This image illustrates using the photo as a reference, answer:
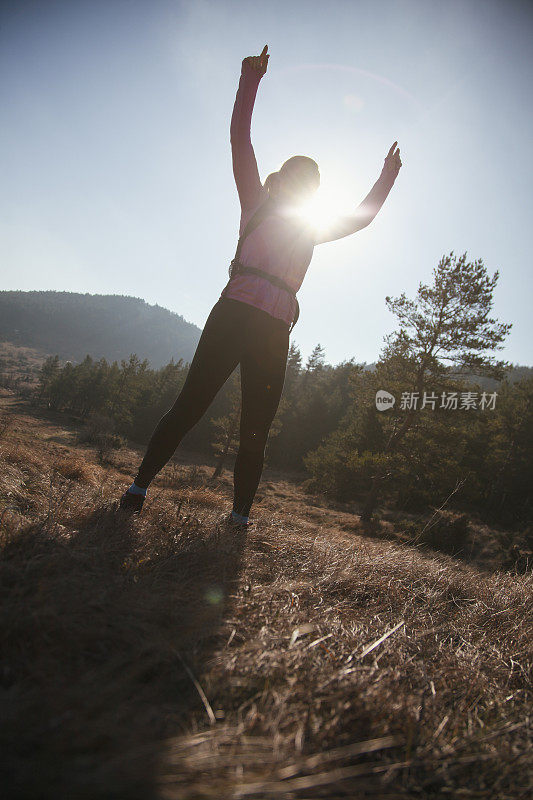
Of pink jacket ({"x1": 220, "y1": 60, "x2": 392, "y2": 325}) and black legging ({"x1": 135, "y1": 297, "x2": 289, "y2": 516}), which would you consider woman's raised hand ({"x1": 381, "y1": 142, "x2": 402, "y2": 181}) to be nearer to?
pink jacket ({"x1": 220, "y1": 60, "x2": 392, "y2": 325})

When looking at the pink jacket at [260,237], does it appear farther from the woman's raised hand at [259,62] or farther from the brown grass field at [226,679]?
the brown grass field at [226,679]

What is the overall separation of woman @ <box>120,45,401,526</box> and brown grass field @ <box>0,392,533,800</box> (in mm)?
730

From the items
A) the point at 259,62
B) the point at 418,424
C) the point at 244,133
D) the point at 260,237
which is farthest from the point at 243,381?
the point at 418,424

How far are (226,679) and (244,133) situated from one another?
2835 mm

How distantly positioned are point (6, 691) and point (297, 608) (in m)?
0.86

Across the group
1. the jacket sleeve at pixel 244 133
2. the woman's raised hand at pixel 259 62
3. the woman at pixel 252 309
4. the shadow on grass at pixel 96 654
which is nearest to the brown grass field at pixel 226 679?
the shadow on grass at pixel 96 654

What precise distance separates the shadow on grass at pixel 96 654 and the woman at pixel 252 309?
0.81m

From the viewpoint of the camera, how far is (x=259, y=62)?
90.0 inches

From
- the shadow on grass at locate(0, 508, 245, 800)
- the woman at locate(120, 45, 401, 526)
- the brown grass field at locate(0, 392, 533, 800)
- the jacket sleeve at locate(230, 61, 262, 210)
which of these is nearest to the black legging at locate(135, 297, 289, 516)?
the woman at locate(120, 45, 401, 526)

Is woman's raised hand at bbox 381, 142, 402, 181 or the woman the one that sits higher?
woman's raised hand at bbox 381, 142, 402, 181

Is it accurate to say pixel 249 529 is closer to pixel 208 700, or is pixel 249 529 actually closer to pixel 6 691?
pixel 208 700

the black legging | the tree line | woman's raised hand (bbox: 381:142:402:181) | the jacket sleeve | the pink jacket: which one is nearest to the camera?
the black legging

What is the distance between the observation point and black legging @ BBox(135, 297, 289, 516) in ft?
6.52

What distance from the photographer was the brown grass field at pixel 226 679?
20.0 inches
